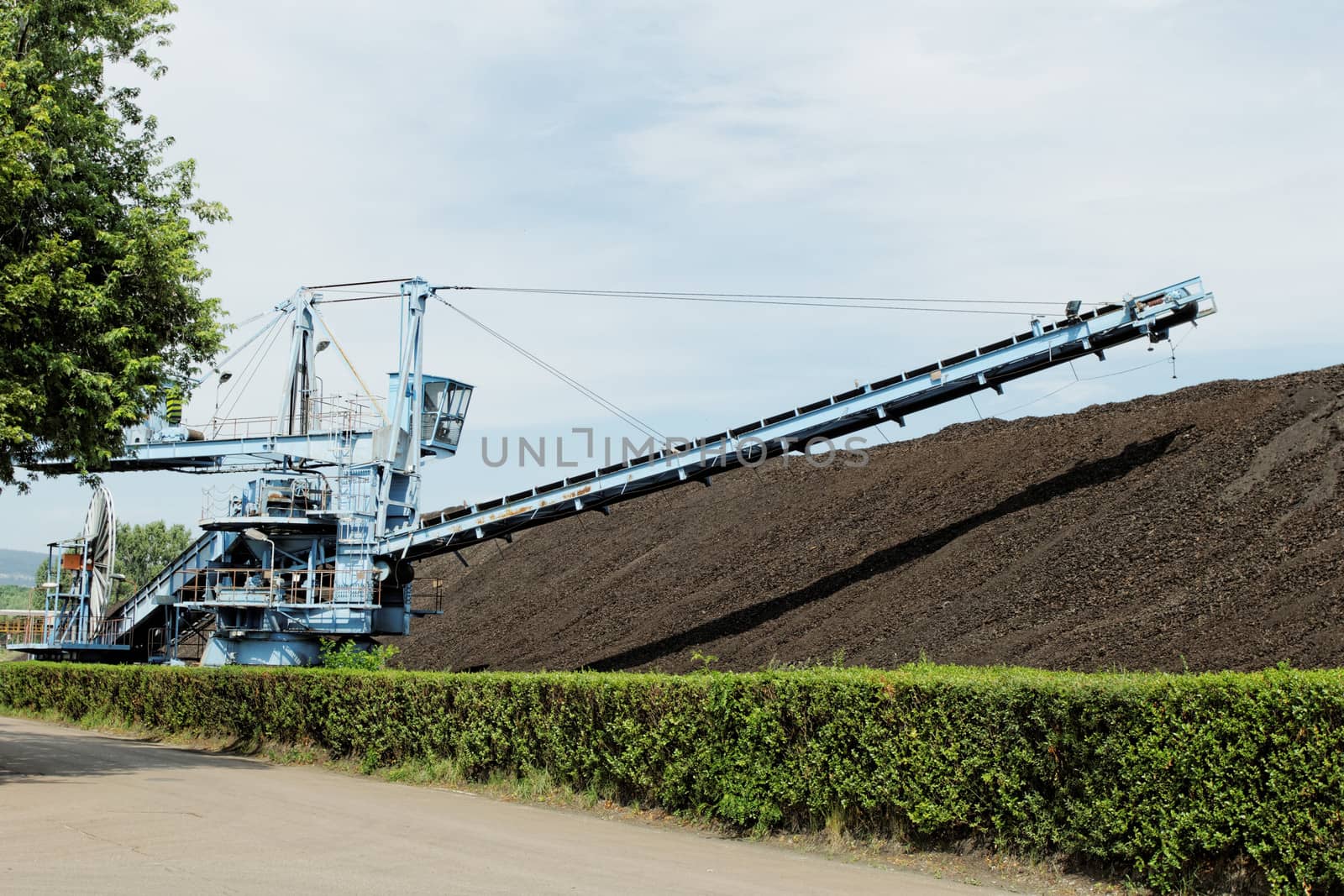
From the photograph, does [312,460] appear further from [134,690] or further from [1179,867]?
[1179,867]

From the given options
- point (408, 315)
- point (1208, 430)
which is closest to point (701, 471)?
point (408, 315)

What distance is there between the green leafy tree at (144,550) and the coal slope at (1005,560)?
50029 mm

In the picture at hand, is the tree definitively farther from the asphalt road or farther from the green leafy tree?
the green leafy tree

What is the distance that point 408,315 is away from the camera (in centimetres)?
2791

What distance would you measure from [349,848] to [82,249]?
10.5 m

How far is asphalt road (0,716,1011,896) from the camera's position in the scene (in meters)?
8.95

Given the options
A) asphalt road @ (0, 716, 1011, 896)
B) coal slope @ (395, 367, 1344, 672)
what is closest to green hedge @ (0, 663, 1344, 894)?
asphalt road @ (0, 716, 1011, 896)

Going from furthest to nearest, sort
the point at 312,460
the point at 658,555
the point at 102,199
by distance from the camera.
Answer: the point at 658,555, the point at 312,460, the point at 102,199

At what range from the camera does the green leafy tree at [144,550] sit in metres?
76.1

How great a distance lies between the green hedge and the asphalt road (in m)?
0.64

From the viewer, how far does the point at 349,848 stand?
1048 centimetres

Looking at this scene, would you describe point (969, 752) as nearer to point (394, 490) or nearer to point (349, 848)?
point (349, 848)

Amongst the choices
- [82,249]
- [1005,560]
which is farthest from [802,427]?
[82,249]

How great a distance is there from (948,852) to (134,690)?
20.7m
